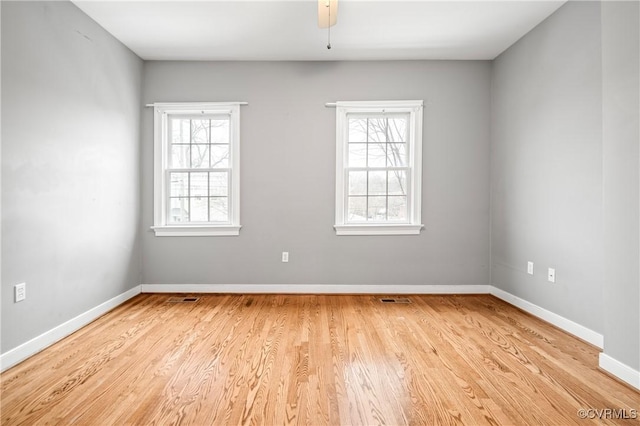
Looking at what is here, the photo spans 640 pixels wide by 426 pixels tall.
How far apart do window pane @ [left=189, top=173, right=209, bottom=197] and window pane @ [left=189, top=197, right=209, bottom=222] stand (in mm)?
62

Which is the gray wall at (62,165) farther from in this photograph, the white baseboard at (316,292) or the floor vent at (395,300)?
the floor vent at (395,300)

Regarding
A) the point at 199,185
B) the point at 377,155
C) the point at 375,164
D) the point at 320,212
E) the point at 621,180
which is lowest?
the point at 320,212

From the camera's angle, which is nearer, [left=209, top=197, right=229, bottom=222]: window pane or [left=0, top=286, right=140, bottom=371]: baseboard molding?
[left=0, top=286, right=140, bottom=371]: baseboard molding

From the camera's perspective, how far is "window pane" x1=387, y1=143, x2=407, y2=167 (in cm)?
393

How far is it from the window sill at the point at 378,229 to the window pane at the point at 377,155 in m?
0.76

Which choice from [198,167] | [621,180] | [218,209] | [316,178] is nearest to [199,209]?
[218,209]

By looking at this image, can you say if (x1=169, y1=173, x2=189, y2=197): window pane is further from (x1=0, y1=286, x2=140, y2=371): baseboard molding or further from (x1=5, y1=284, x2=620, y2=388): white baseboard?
(x1=0, y1=286, x2=140, y2=371): baseboard molding

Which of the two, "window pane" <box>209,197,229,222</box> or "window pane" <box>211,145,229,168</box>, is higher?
"window pane" <box>211,145,229,168</box>

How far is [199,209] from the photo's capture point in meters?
3.94

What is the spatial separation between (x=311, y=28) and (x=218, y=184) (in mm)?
2003

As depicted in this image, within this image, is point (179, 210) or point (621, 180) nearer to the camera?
point (621, 180)

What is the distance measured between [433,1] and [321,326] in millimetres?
2937

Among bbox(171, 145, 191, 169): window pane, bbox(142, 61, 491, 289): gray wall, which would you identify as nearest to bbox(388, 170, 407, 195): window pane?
bbox(142, 61, 491, 289): gray wall

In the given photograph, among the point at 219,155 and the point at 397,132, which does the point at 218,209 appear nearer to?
the point at 219,155
